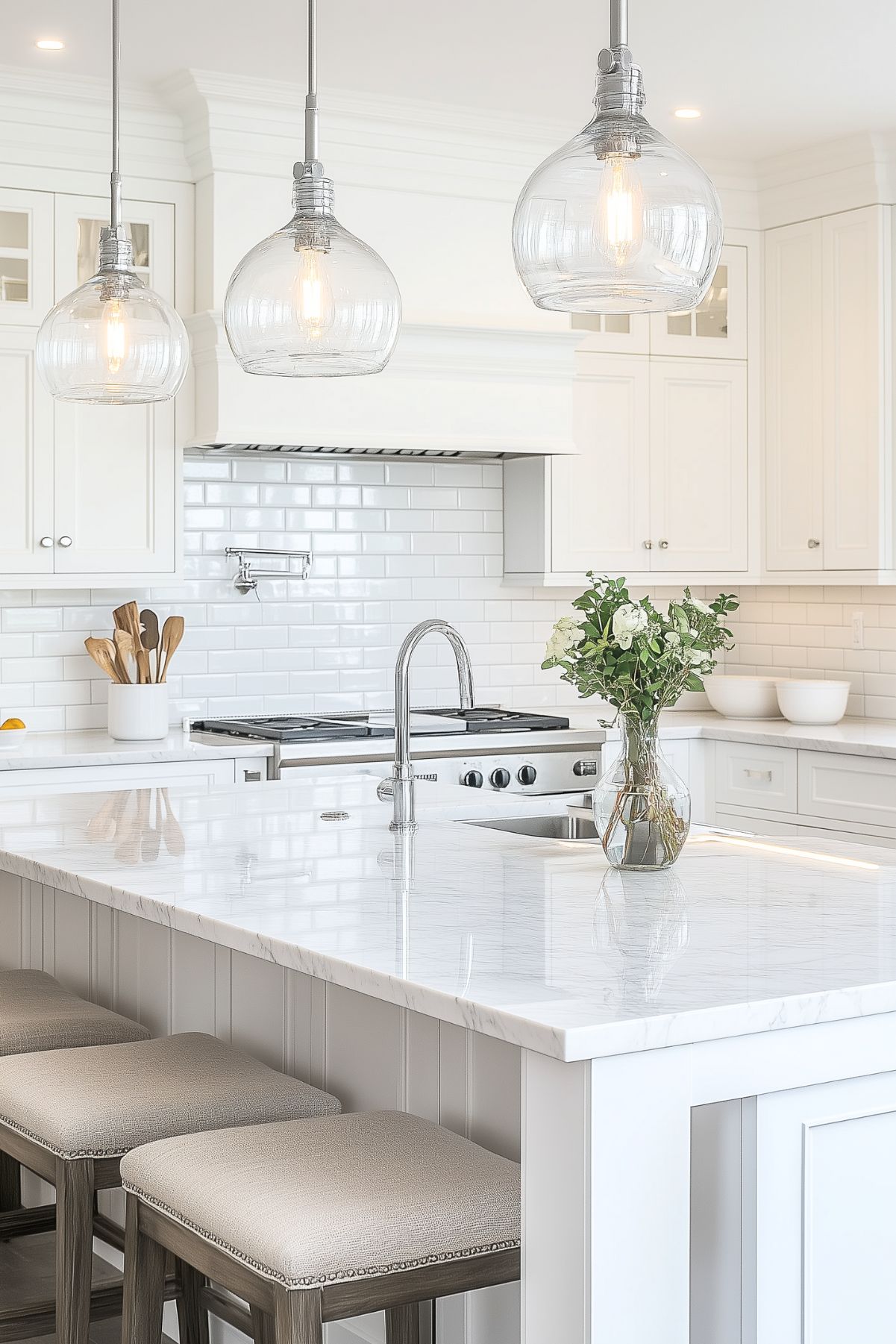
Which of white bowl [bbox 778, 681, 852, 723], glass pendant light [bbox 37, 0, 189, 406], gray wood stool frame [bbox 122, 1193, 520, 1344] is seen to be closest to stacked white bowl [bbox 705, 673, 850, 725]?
white bowl [bbox 778, 681, 852, 723]

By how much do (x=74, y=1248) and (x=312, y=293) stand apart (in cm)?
140

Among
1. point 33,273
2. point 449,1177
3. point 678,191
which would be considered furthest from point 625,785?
point 33,273

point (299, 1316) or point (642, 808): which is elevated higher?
point (642, 808)

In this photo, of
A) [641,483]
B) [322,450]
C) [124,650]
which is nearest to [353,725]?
[124,650]

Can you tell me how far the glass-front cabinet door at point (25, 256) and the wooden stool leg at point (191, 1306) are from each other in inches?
115

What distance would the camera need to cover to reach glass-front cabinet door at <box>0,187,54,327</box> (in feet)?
14.9

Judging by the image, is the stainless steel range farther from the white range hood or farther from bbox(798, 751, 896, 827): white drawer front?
the white range hood

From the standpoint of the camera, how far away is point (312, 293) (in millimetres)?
2295

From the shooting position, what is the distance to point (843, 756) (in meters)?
4.80

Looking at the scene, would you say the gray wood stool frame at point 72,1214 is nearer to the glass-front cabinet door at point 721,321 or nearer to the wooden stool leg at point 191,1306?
the wooden stool leg at point 191,1306

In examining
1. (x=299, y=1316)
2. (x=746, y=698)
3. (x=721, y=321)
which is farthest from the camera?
(x=721, y=321)

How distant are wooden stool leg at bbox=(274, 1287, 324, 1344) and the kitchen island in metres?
0.23

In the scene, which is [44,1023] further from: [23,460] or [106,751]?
[23,460]

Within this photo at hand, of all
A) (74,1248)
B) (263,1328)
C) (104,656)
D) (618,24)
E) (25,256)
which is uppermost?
(25,256)
